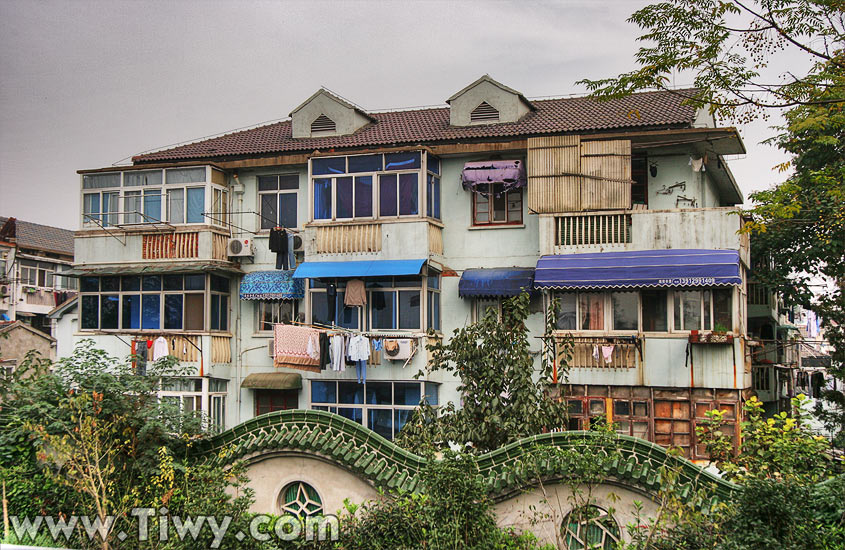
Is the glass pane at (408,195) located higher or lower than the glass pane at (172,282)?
higher

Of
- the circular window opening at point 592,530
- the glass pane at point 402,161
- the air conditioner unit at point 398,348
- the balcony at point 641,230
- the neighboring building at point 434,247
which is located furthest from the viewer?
the glass pane at point 402,161

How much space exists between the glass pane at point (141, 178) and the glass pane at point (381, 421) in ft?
25.9

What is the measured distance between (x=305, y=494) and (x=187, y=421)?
79.8 inches

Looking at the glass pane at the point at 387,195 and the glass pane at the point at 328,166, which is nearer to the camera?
the glass pane at the point at 387,195

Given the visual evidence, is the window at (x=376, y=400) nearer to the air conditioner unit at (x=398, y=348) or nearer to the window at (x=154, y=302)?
the air conditioner unit at (x=398, y=348)

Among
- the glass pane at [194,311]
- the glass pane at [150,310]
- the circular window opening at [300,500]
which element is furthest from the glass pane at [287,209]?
the circular window opening at [300,500]

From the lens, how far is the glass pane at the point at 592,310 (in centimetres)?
1842

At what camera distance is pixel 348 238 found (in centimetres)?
2014

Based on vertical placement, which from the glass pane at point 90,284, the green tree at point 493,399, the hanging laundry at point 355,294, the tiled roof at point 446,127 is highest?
the tiled roof at point 446,127

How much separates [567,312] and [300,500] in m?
8.70

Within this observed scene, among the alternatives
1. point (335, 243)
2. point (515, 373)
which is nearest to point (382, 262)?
point (335, 243)

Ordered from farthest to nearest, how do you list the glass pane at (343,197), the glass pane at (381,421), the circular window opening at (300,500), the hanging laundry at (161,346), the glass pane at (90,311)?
the glass pane at (90,311), the hanging laundry at (161,346), the glass pane at (343,197), the glass pane at (381,421), the circular window opening at (300,500)

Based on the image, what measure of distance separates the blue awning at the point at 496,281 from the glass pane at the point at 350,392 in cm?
332

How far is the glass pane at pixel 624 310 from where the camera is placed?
18.3m
